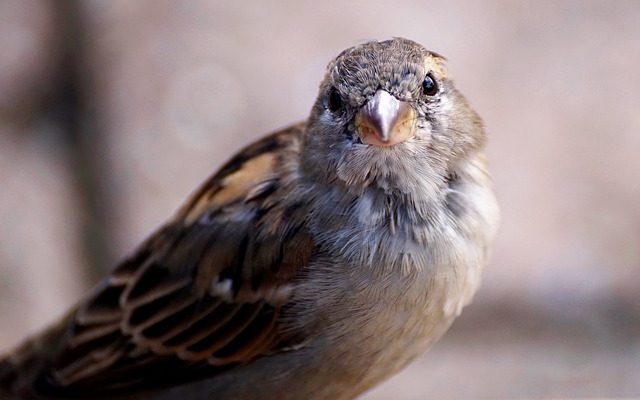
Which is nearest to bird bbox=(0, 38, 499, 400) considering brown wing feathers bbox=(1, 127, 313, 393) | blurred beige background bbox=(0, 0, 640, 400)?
brown wing feathers bbox=(1, 127, 313, 393)

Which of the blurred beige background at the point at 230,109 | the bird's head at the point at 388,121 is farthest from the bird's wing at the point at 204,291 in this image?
the blurred beige background at the point at 230,109

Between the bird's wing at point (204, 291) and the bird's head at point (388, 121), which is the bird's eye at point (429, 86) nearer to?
the bird's head at point (388, 121)

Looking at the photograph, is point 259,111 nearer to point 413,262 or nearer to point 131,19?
point 131,19

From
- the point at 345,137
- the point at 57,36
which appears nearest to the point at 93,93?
the point at 57,36

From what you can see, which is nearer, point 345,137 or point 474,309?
point 345,137

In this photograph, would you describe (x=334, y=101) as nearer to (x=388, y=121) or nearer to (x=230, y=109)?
(x=388, y=121)

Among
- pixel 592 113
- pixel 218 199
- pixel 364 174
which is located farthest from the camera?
pixel 592 113

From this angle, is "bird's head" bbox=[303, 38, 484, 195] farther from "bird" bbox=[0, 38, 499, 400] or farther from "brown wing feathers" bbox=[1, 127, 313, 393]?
"brown wing feathers" bbox=[1, 127, 313, 393]

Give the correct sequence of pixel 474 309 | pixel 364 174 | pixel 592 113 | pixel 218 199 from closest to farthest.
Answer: pixel 364 174 → pixel 218 199 → pixel 474 309 → pixel 592 113

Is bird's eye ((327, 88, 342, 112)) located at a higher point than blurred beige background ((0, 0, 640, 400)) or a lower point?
lower
